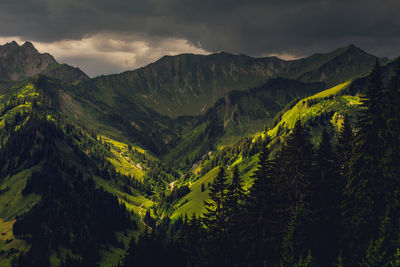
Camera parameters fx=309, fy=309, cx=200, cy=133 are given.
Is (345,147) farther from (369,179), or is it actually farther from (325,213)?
(369,179)

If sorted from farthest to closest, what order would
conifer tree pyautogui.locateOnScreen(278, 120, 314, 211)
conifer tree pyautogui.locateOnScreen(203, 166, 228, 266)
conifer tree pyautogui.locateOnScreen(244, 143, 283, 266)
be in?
conifer tree pyautogui.locateOnScreen(203, 166, 228, 266)
conifer tree pyautogui.locateOnScreen(244, 143, 283, 266)
conifer tree pyautogui.locateOnScreen(278, 120, 314, 211)

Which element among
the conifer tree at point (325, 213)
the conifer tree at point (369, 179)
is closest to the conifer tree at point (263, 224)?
the conifer tree at point (325, 213)

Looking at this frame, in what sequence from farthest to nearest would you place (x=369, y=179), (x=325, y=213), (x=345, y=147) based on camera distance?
(x=345, y=147) → (x=325, y=213) → (x=369, y=179)

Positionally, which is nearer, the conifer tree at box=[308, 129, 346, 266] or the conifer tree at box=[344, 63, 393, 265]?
the conifer tree at box=[344, 63, 393, 265]

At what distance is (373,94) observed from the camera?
126 ft

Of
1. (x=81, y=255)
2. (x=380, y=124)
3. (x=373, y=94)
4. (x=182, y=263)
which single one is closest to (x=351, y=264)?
(x=380, y=124)

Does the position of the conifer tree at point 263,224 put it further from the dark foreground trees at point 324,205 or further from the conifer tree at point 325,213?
the conifer tree at point 325,213

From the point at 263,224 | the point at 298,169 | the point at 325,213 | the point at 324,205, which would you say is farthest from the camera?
the point at 298,169

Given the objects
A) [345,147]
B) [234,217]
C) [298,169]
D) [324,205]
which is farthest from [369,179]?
[234,217]

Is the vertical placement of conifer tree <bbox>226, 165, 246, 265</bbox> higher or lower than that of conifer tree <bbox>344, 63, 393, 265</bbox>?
lower

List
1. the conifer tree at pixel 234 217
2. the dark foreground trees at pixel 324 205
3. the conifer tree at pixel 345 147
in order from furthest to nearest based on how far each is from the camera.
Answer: the conifer tree at pixel 345 147 → the conifer tree at pixel 234 217 → the dark foreground trees at pixel 324 205

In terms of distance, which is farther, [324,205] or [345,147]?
[345,147]

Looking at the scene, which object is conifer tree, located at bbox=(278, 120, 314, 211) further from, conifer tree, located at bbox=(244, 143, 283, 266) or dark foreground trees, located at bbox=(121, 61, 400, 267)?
conifer tree, located at bbox=(244, 143, 283, 266)

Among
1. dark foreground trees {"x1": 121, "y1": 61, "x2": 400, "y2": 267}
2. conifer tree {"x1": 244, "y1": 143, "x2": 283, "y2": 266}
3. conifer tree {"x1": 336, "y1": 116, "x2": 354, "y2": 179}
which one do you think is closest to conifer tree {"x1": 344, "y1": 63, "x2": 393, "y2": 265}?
dark foreground trees {"x1": 121, "y1": 61, "x2": 400, "y2": 267}
